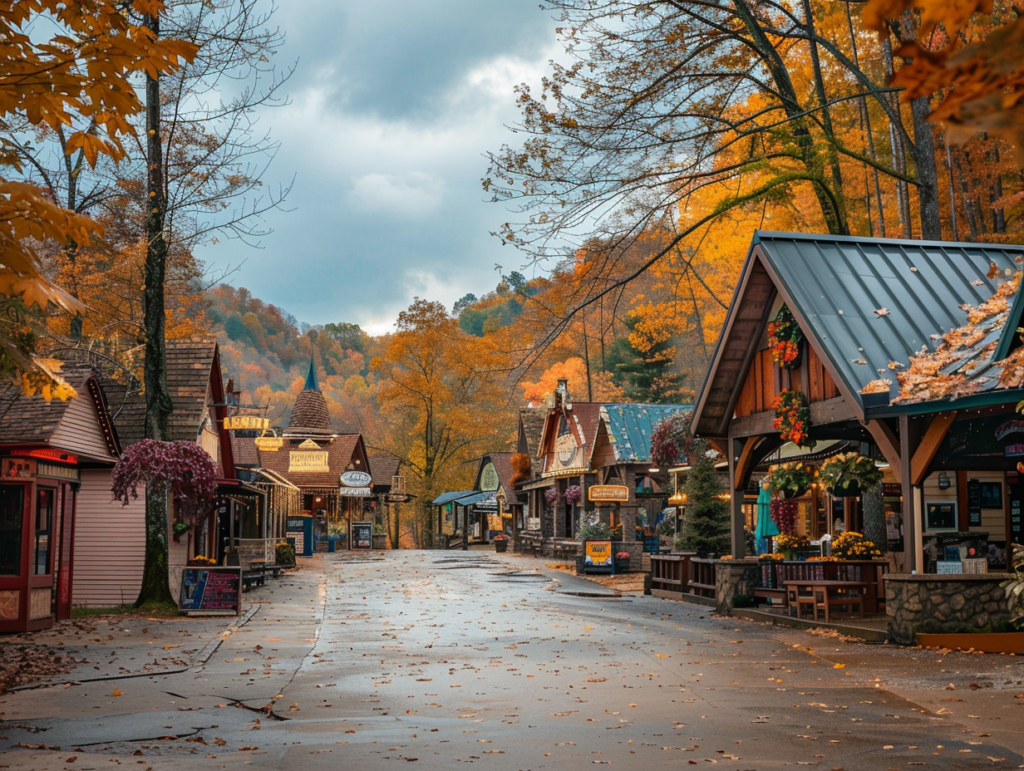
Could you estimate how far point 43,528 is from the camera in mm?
18656

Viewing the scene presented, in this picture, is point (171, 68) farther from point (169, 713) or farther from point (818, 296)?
point (818, 296)

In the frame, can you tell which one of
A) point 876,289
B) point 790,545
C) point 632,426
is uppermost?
point 876,289

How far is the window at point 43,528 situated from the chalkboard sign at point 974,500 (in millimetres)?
17857

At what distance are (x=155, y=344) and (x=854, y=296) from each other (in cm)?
1410

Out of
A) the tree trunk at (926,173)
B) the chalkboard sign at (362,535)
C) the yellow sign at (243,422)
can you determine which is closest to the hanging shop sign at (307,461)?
the chalkboard sign at (362,535)

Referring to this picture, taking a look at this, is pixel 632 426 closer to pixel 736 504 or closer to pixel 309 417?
pixel 736 504

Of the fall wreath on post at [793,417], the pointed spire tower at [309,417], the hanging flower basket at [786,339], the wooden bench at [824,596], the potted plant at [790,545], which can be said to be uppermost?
the pointed spire tower at [309,417]

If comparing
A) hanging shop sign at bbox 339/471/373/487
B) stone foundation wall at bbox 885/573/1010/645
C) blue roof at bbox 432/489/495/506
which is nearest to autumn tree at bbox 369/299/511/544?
blue roof at bbox 432/489/495/506

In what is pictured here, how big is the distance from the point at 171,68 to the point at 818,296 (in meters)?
12.8

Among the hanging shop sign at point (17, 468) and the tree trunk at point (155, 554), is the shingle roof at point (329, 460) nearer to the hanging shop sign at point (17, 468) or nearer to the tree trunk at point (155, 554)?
A: the tree trunk at point (155, 554)

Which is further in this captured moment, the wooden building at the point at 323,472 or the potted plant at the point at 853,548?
the wooden building at the point at 323,472

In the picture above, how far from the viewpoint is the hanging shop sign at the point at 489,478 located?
68500mm

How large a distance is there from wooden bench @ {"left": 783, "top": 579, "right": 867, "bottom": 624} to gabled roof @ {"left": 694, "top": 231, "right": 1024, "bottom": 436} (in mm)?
4058

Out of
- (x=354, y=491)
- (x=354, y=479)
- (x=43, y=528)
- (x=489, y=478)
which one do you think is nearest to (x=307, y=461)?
(x=354, y=491)
